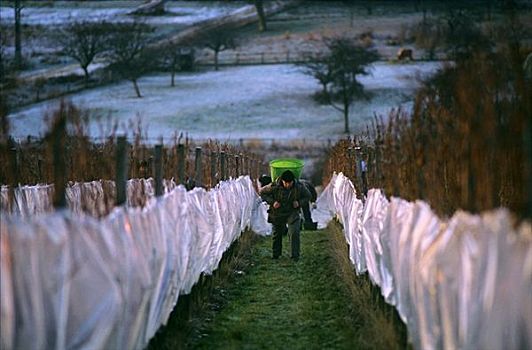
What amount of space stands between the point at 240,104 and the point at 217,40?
19224 millimetres

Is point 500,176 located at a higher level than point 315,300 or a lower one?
higher

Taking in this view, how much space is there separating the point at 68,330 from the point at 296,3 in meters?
116

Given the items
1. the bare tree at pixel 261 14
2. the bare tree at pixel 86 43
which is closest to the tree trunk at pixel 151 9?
the bare tree at pixel 261 14

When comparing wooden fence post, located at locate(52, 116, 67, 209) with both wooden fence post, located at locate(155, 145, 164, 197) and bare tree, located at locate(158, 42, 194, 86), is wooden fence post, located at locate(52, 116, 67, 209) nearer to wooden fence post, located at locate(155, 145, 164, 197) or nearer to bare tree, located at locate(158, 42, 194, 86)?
wooden fence post, located at locate(155, 145, 164, 197)

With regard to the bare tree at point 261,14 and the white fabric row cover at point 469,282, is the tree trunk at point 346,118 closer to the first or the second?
the bare tree at point 261,14

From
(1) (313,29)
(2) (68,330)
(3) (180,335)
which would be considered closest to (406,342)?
(3) (180,335)

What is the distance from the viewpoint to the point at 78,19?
4195 inches

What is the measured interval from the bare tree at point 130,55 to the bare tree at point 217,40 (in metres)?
5.55

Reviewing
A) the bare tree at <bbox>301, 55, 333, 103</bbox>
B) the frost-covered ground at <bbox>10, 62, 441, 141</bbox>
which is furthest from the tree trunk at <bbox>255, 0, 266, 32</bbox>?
the frost-covered ground at <bbox>10, 62, 441, 141</bbox>

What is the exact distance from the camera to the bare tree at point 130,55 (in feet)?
257

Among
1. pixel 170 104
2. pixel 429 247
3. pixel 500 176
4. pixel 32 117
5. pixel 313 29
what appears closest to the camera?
pixel 429 247

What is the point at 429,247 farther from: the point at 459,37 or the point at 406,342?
the point at 459,37

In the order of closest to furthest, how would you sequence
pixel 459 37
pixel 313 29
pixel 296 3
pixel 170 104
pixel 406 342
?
pixel 406 342 → pixel 170 104 → pixel 459 37 → pixel 313 29 → pixel 296 3

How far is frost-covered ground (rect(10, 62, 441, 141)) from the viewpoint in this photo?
63.8 m
